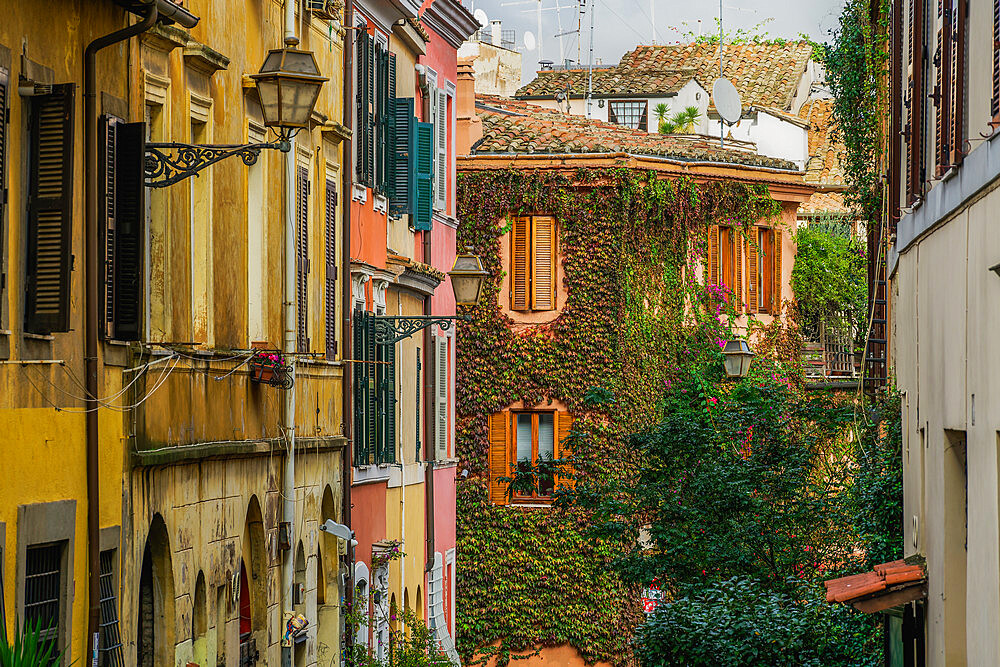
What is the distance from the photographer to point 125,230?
10852 millimetres

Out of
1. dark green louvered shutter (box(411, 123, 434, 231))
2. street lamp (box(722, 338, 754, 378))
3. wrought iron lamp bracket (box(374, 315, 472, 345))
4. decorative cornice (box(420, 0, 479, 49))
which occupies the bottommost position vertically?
street lamp (box(722, 338, 754, 378))

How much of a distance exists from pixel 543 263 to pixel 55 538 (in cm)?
2393

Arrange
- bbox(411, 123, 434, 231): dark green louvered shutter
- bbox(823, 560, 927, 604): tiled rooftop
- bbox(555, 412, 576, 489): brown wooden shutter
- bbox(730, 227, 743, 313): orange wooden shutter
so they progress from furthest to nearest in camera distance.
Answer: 1. bbox(730, 227, 743, 313): orange wooden shutter
2. bbox(555, 412, 576, 489): brown wooden shutter
3. bbox(411, 123, 434, 231): dark green louvered shutter
4. bbox(823, 560, 927, 604): tiled rooftop

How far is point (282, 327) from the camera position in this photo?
51.8 feet

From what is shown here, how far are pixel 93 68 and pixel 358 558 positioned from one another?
1080 cm

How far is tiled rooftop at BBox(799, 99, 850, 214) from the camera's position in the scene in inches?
2061

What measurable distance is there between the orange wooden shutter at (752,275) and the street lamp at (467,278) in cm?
1414

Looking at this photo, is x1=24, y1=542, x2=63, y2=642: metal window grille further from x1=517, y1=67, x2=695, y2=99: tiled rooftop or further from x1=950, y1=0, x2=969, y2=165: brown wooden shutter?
x1=517, y1=67, x2=695, y2=99: tiled rooftop

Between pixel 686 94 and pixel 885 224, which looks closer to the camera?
pixel 885 224

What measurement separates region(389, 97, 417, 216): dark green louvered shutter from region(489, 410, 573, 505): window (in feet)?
34.4

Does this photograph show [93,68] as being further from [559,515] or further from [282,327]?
[559,515]

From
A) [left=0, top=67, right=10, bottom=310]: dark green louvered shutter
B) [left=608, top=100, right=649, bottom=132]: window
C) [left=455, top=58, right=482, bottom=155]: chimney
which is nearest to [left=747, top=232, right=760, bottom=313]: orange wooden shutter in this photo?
[left=455, top=58, right=482, bottom=155]: chimney

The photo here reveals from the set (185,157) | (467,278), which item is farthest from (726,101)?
(185,157)

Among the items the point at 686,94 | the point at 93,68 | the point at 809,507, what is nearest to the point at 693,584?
the point at 809,507
